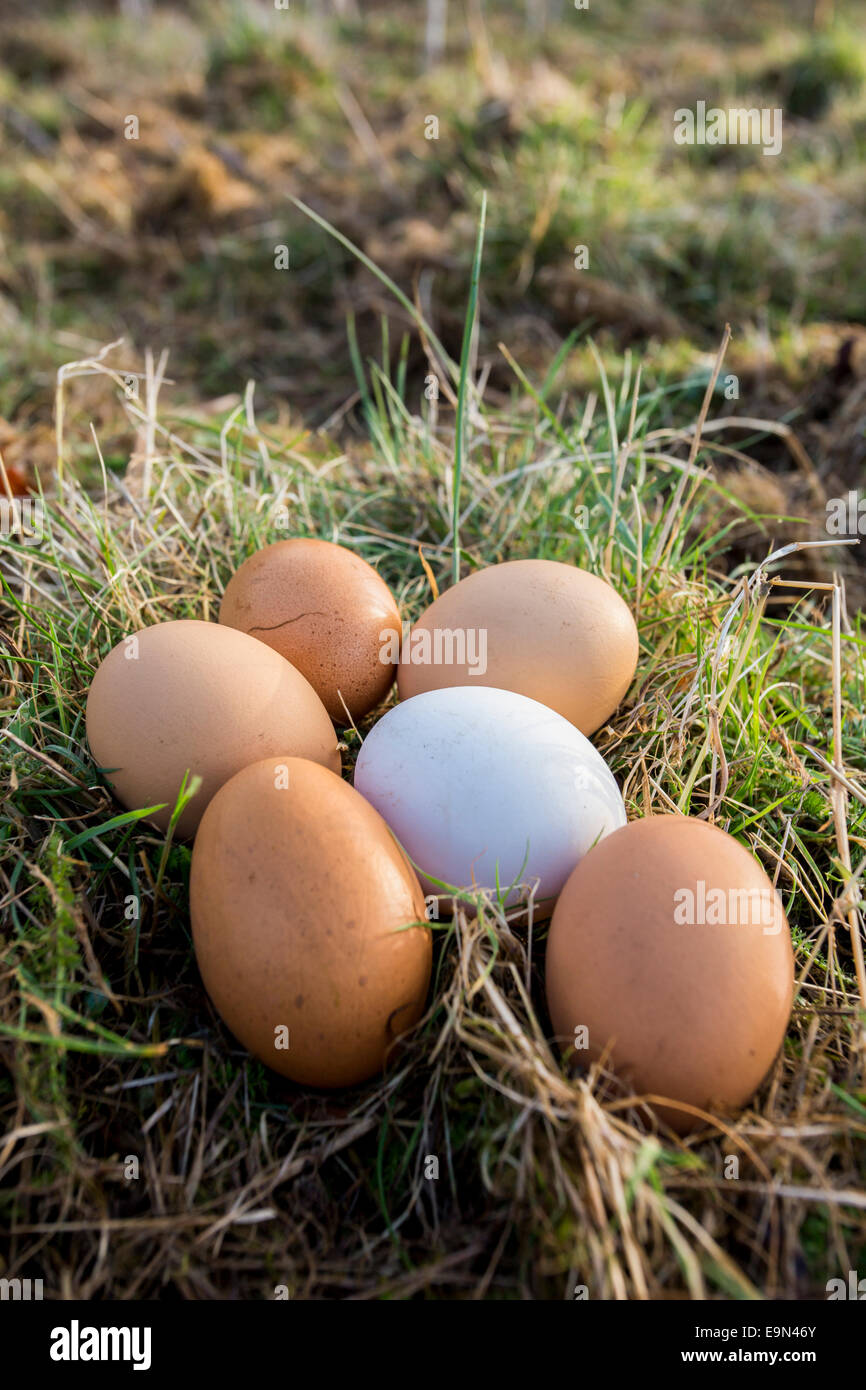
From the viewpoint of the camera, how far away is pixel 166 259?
4.14 meters

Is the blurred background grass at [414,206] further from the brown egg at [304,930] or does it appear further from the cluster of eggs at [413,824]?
the brown egg at [304,930]

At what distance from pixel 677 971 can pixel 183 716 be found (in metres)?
0.82

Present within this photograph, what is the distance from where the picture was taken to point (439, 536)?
238 centimetres

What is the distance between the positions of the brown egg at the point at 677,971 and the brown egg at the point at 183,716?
21.9 inches

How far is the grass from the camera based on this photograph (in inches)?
46.0

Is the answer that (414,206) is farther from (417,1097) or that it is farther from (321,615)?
(417,1097)

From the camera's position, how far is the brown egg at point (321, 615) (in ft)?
5.65

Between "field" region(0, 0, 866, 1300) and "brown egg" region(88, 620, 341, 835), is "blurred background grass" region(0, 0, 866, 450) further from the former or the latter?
"brown egg" region(88, 620, 341, 835)

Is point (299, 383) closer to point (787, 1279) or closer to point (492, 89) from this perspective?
point (492, 89)

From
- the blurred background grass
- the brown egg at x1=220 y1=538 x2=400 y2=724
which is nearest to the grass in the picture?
the brown egg at x1=220 y1=538 x2=400 y2=724

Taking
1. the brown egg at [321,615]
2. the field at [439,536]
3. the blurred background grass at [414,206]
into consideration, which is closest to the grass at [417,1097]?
the field at [439,536]

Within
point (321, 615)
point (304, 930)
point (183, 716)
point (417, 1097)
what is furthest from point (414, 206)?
point (417, 1097)

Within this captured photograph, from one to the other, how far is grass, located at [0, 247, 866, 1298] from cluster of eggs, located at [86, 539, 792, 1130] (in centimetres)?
8
